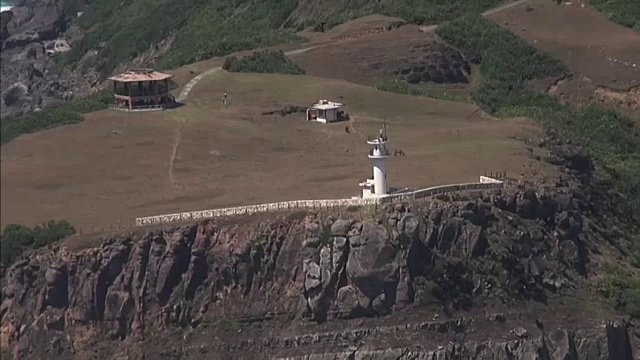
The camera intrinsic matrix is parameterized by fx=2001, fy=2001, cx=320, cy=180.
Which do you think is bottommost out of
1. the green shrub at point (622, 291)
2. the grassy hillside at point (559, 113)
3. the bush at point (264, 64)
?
the green shrub at point (622, 291)

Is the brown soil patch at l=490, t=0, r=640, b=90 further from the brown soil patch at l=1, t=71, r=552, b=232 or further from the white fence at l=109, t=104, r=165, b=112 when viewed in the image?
the white fence at l=109, t=104, r=165, b=112

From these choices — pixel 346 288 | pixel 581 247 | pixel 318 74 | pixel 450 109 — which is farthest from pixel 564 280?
pixel 318 74

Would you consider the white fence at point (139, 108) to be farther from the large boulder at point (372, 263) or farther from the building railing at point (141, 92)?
the large boulder at point (372, 263)

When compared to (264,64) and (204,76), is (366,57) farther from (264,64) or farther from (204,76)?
(204,76)

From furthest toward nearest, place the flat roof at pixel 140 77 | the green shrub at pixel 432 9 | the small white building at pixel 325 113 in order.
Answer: the green shrub at pixel 432 9
the flat roof at pixel 140 77
the small white building at pixel 325 113

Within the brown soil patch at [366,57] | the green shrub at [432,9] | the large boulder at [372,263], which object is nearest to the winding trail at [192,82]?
the brown soil patch at [366,57]

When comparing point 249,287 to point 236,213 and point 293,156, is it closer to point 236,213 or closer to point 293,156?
point 236,213

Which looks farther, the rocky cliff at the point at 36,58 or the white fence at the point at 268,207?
the rocky cliff at the point at 36,58
